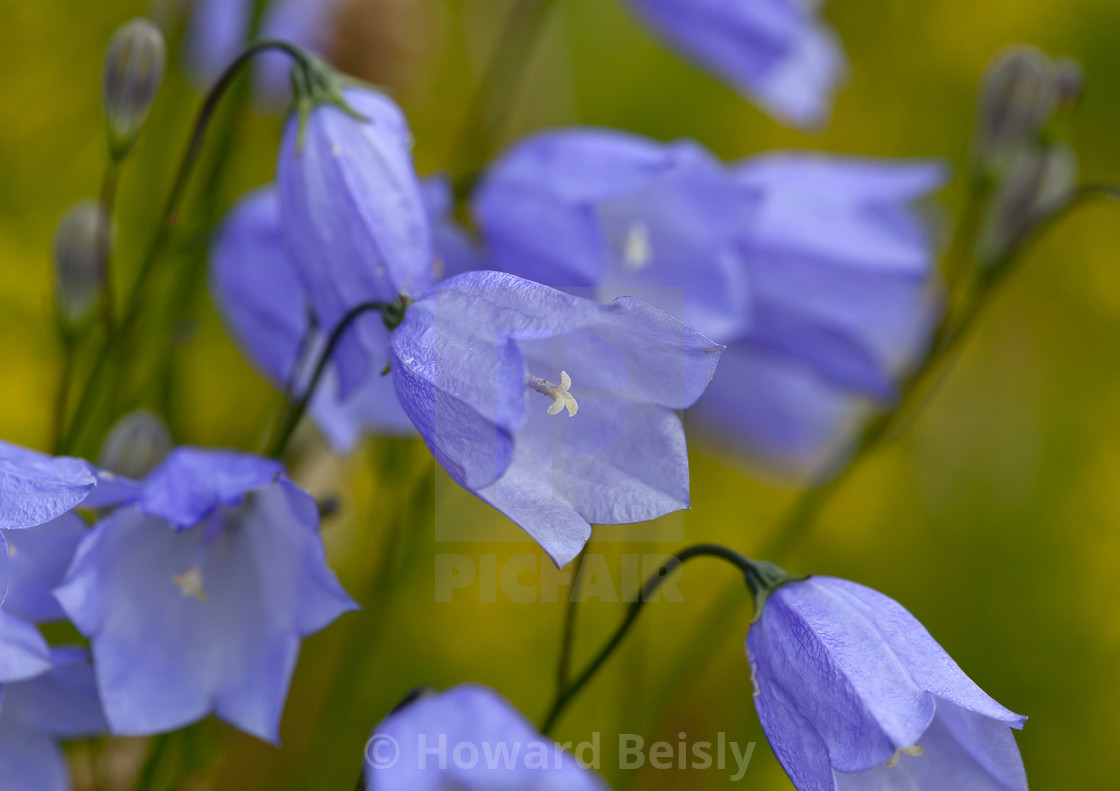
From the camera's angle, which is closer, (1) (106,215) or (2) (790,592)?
(2) (790,592)

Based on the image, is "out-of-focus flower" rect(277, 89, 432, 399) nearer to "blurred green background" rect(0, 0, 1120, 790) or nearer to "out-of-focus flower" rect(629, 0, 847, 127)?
"blurred green background" rect(0, 0, 1120, 790)

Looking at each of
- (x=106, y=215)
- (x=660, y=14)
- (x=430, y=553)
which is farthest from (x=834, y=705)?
(x=430, y=553)

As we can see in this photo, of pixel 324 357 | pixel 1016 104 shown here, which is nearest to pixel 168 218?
pixel 324 357

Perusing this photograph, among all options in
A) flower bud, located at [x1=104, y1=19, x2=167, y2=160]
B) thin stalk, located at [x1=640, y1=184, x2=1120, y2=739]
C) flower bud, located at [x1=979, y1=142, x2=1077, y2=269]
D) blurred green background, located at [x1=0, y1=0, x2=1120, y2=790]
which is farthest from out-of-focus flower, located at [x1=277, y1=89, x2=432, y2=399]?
flower bud, located at [x1=979, y1=142, x2=1077, y2=269]

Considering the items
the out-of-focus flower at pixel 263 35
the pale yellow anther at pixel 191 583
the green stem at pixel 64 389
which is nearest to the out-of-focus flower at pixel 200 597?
the pale yellow anther at pixel 191 583

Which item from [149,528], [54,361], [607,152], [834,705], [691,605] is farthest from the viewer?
[691,605]

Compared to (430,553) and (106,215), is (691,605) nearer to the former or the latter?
(430,553)

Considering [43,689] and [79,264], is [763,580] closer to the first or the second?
[43,689]
